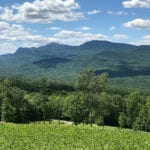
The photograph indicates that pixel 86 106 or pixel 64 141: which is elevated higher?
pixel 64 141

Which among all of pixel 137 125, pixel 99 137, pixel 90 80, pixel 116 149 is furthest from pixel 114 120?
pixel 116 149

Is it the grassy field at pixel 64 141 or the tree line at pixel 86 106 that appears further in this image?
the tree line at pixel 86 106

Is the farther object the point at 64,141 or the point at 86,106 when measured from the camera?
the point at 86,106

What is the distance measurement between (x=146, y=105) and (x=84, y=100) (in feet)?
62.3

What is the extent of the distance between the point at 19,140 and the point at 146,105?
81.1 metres

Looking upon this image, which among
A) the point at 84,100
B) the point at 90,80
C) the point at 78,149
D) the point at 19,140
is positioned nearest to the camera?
the point at 78,149

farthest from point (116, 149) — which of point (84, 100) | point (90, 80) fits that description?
point (84, 100)

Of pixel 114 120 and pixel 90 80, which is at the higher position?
pixel 90 80

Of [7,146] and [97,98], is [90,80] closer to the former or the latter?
[97,98]

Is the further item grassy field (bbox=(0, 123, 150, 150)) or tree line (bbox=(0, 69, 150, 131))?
tree line (bbox=(0, 69, 150, 131))

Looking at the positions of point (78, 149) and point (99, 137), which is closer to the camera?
point (78, 149)

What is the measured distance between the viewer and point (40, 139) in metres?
52.2

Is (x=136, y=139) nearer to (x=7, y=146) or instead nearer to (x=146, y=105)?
(x=7, y=146)

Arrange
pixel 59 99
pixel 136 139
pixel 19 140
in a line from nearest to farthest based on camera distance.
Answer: pixel 19 140 → pixel 136 139 → pixel 59 99
